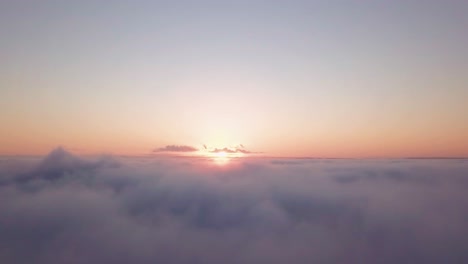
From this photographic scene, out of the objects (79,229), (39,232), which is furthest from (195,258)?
(39,232)

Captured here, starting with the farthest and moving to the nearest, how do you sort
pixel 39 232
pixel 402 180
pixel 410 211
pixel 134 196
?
pixel 402 180 < pixel 134 196 < pixel 410 211 < pixel 39 232

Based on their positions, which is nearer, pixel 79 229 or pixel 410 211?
pixel 79 229

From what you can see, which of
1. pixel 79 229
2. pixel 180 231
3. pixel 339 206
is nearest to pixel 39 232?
pixel 79 229

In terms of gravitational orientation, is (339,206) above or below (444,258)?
above

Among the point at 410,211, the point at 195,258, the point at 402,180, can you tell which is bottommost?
the point at 195,258

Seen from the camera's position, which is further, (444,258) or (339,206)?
(339,206)

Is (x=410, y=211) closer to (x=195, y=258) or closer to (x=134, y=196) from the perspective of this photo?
(x=195, y=258)

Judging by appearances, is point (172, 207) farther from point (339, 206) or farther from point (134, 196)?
point (339, 206)

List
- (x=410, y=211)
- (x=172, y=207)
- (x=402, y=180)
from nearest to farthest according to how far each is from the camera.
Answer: (x=410, y=211)
(x=172, y=207)
(x=402, y=180)

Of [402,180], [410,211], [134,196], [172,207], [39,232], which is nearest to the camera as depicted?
[39,232]
